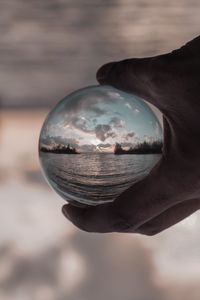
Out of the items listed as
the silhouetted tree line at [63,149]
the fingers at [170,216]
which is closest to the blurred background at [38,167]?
the fingers at [170,216]

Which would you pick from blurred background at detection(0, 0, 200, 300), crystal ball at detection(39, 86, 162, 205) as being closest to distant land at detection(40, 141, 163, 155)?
crystal ball at detection(39, 86, 162, 205)

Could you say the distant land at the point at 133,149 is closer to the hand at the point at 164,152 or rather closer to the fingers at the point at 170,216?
the hand at the point at 164,152

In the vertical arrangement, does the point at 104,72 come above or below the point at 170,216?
above

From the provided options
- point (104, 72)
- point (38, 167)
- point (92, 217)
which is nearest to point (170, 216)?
point (92, 217)

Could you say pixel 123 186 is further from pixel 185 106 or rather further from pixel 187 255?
pixel 187 255

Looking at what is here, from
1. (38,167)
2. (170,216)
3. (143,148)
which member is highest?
(143,148)

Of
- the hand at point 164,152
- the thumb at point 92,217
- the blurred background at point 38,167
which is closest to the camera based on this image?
the hand at point 164,152

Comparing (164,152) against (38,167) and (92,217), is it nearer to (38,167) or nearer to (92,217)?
(92,217)

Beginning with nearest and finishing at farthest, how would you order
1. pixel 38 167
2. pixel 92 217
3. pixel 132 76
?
pixel 132 76 < pixel 92 217 < pixel 38 167

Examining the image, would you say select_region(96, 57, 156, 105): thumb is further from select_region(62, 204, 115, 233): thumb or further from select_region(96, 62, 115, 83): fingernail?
select_region(62, 204, 115, 233): thumb
